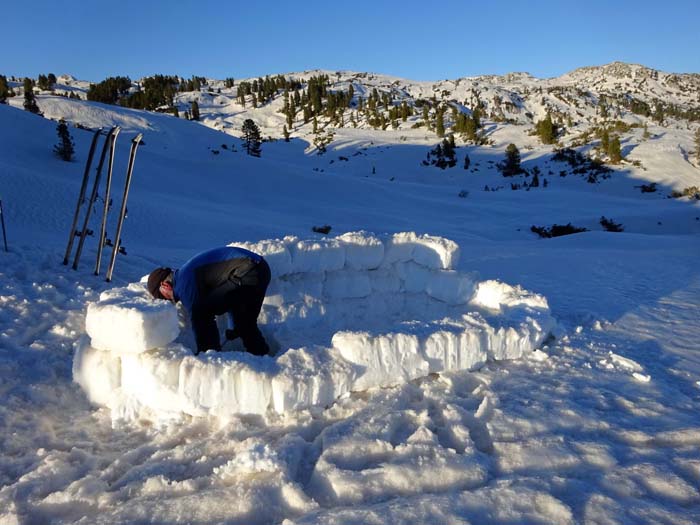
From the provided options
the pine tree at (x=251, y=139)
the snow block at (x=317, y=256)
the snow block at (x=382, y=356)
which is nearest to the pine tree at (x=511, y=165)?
the pine tree at (x=251, y=139)

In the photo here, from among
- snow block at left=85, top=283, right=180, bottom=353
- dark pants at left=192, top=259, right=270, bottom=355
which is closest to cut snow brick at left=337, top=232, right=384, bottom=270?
dark pants at left=192, top=259, right=270, bottom=355

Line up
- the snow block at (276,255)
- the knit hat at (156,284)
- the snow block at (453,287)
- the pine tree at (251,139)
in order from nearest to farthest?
the knit hat at (156,284), the snow block at (276,255), the snow block at (453,287), the pine tree at (251,139)

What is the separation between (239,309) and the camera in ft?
13.5

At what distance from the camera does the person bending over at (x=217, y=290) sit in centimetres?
386

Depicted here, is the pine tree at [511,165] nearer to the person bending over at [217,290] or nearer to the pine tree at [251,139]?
the pine tree at [251,139]

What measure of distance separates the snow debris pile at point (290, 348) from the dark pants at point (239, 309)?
13.1 inches

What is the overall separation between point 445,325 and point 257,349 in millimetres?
1616

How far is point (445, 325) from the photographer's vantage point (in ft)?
13.0

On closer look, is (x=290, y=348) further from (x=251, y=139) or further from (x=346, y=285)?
(x=251, y=139)

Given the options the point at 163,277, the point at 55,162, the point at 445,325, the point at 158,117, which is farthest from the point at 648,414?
the point at 158,117

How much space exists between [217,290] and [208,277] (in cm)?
13

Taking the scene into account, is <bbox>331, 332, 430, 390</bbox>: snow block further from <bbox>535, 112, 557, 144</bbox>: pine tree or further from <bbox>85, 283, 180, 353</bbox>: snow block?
<bbox>535, 112, 557, 144</bbox>: pine tree

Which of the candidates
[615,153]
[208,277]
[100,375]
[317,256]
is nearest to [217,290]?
[208,277]

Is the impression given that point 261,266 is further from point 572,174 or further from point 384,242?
point 572,174
